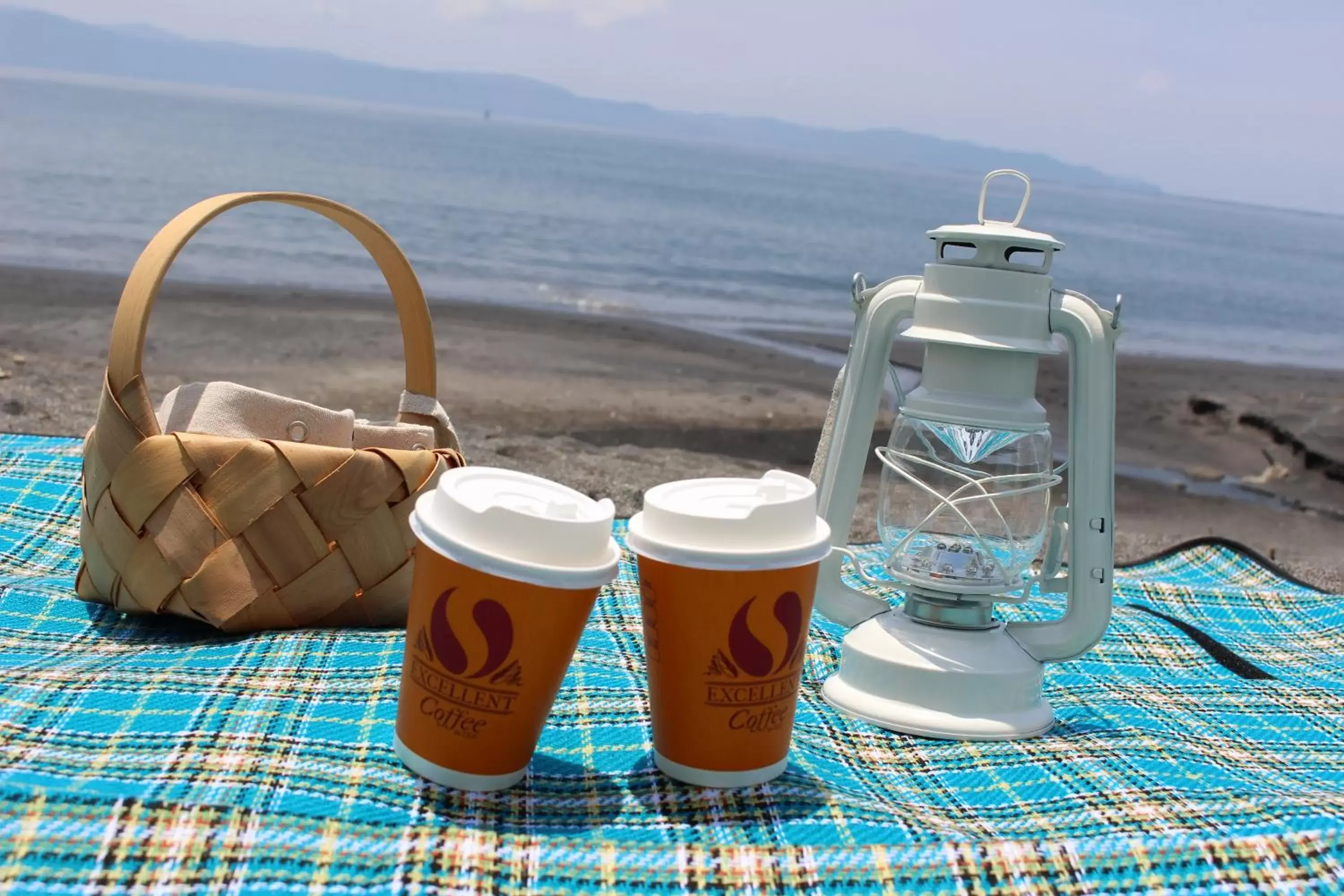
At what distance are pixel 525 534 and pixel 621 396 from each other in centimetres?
587

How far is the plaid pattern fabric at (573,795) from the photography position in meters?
1.16

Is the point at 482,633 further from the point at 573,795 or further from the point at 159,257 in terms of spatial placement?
the point at 159,257

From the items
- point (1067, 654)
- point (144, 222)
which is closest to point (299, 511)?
point (1067, 654)

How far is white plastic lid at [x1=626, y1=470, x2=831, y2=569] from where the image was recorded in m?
1.27

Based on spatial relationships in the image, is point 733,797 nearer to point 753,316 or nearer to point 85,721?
point 85,721

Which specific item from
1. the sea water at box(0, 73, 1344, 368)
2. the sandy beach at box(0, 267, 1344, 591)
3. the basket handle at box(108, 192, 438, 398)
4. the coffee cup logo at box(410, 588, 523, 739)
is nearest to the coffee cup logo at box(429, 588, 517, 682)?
the coffee cup logo at box(410, 588, 523, 739)

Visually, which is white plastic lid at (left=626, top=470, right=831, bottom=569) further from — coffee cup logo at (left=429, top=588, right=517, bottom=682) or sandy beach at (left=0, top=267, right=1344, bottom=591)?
sandy beach at (left=0, top=267, right=1344, bottom=591)

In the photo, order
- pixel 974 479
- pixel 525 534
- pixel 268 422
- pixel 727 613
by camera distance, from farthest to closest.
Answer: pixel 268 422 → pixel 974 479 → pixel 727 613 → pixel 525 534

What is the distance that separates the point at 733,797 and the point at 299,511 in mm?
849

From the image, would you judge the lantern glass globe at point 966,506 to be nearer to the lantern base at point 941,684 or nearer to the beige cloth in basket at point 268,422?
the lantern base at point 941,684

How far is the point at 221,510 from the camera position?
1.82 m

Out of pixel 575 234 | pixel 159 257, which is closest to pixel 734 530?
pixel 159 257

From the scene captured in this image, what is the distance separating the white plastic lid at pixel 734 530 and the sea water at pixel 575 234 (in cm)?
Result: 1000

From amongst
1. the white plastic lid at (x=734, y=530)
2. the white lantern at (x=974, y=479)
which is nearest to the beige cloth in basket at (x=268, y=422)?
the white lantern at (x=974, y=479)
